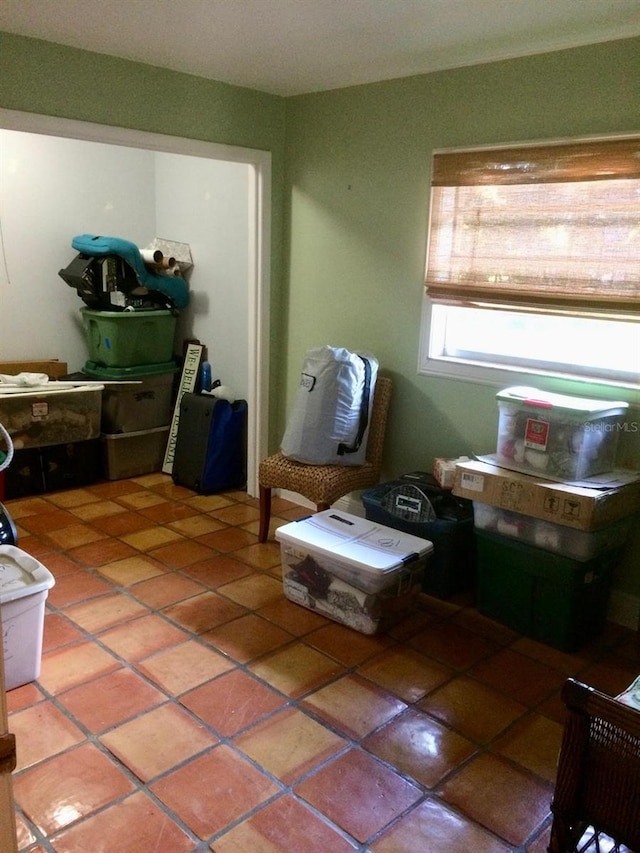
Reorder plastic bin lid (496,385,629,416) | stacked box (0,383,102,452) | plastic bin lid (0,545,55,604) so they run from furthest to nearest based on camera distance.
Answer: stacked box (0,383,102,452), plastic bin lid (496,385,629,416), plastic bin lid (0,545,55,604)

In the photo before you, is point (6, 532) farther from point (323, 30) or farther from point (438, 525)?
point (323, 30)

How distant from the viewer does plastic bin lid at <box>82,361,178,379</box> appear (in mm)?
4293

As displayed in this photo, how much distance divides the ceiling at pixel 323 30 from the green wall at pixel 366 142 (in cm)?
9

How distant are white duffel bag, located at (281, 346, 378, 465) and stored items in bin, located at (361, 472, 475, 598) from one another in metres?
0.27

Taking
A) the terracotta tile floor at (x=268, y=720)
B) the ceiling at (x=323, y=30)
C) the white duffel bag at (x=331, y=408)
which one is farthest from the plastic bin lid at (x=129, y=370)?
the ceiling at (x=323, y=30)

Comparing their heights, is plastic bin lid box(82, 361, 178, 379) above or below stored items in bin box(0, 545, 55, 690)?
above

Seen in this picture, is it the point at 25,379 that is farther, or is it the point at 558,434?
the point at 25,379

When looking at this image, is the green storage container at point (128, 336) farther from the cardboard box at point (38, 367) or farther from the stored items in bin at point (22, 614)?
the stored items in bin at point (22, 614)

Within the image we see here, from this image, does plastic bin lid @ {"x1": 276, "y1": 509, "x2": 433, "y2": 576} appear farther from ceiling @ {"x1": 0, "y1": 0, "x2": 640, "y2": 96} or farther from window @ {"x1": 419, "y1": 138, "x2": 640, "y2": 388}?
ceiling @ {"x1": 0, "y1": 0, "x2": 640, "y2": 96}

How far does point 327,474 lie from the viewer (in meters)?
3.20

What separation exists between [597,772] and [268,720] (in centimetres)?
105

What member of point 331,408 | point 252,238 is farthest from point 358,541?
point 252,238

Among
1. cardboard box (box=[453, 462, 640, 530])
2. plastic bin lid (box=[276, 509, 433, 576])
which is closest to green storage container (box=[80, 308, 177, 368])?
plastic bin lid (box=[276, 509, 433, 576])

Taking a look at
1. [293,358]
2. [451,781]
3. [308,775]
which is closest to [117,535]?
[293,358]
